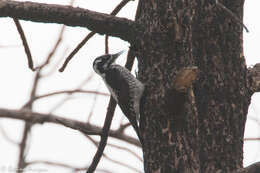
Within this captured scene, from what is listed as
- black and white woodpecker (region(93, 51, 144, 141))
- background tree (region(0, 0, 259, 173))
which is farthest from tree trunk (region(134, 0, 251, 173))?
black and white woodpecker (region(93, 51, 144, 141))

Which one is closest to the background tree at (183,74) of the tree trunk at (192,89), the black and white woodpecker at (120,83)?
the tree trunk at (192,89)

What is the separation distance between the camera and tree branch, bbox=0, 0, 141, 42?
3.12 m

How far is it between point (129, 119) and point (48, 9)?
209 cm

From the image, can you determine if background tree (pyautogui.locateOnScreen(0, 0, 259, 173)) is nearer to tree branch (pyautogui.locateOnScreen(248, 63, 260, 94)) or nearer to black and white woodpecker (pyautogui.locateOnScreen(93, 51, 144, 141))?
tree branch (pyautogui.locateOnScreen(248, 63, 260, 94))

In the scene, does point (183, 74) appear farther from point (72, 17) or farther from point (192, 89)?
point (72, 17)

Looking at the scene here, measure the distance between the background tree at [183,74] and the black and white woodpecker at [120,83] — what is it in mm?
1068

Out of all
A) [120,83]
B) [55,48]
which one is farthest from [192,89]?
[120,83]

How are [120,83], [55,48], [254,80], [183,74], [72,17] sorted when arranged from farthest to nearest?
1. [120,83]
2. [55,48]
3. [254,80]
4. [72,17]
5. [183,74]

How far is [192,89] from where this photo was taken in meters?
3.28

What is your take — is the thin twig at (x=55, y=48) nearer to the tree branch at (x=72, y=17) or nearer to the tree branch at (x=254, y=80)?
the tree branch at (x=72, y=17)

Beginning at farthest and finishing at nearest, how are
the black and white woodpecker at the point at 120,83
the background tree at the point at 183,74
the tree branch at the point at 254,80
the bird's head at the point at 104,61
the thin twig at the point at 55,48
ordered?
the bird's head at the point at 104,61 < the black and white woodpecker at the point at 120,83 < the thin twig at the point at 55,48 < the tree branch at the point at 254,80 < the background tree at the point at 183,74

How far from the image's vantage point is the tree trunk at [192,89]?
9.96 ft

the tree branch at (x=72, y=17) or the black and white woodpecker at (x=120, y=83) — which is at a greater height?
the tree branch at (x=72, y=17)

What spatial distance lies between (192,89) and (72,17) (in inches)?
37.1
